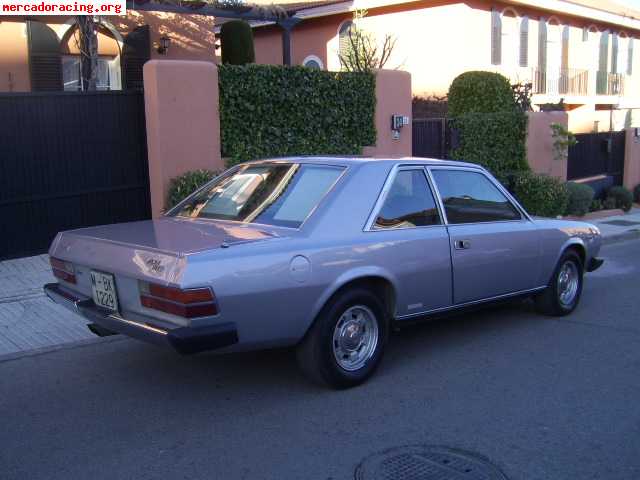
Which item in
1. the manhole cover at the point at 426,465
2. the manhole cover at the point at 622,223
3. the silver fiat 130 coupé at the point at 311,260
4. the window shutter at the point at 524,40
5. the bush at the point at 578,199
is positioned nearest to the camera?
the manhole cover at the point at 426,465

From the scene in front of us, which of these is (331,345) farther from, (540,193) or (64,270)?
(540,193)

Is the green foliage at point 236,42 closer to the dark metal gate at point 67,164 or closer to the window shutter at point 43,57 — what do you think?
the window shutter at point 43,57

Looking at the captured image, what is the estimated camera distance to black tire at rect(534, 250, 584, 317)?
23.4 feet

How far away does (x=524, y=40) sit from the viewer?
22.9m

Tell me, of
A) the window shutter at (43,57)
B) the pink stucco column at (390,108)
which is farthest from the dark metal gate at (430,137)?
the window shutter at (43,57)

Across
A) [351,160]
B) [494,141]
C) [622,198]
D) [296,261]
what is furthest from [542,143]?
[296,261]

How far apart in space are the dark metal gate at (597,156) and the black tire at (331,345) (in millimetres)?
13521

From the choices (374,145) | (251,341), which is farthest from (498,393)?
(374,145)

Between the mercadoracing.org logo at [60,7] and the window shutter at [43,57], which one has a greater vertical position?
the mercadoracing.org logo at [60,7]

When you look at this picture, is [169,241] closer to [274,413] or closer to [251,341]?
[251,341]

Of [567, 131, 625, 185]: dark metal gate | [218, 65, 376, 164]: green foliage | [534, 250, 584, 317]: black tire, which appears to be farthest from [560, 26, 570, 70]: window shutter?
[534, 250, 584, 317]: black tire

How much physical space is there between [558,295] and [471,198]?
1.66 m

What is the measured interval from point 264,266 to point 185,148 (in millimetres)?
5670

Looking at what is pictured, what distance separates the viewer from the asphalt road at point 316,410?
4.12m
